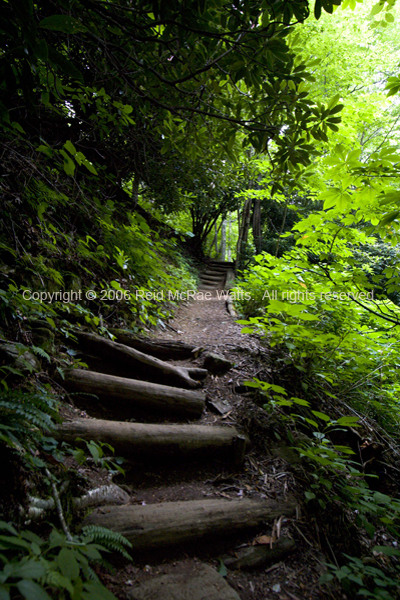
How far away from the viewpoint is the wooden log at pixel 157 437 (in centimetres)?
168

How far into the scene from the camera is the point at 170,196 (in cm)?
546

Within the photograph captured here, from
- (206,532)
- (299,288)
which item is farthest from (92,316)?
(299,288)

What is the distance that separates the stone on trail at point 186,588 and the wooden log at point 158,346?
1988 mm

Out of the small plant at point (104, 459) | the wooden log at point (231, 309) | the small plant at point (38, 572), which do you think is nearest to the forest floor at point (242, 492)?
the small plant at point (104, 459)

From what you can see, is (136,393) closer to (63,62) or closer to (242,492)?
(242,492)

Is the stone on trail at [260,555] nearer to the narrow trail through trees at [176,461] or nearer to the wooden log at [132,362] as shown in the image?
the narrow trail through trees at [176,461]

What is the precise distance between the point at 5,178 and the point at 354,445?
13.2ft

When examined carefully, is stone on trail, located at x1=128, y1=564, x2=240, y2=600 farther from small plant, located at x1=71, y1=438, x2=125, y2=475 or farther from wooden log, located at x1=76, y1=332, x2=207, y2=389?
wooden log, located at x1=76, y1=332, x2=207, y2=389

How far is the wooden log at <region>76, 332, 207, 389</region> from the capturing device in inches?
99.3

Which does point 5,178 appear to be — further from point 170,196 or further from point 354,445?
point 354,445

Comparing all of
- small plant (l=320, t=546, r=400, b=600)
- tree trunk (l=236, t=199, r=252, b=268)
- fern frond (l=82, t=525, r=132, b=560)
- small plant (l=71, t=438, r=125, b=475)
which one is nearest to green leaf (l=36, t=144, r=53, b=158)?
small plant (l=71, t=438, r=125, b=475)

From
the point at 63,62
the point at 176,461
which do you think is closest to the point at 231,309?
the point at 176,461

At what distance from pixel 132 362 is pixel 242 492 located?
140 centimetres

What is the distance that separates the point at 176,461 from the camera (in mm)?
1900
